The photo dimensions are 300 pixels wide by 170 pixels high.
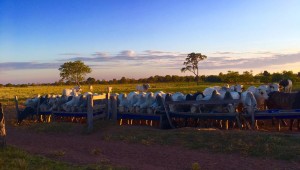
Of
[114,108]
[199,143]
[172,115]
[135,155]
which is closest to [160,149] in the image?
[135,155]

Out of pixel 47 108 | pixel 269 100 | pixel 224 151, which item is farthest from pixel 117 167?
pixel 47 108

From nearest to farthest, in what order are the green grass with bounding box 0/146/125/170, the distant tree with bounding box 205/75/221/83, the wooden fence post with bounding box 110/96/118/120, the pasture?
the green grass with bounding box 0/146/125/170
the pasture
the wooden fence post with bounding box 110/96/118/120
the distant tree with bounding box 205/75/221/83

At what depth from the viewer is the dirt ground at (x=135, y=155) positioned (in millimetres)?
10477

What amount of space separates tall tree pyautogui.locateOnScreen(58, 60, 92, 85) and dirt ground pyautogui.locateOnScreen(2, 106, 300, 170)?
58.6 meters

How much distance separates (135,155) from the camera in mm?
12102

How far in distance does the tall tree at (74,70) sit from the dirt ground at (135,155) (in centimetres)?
5860

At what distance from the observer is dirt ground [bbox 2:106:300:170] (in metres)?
10.5

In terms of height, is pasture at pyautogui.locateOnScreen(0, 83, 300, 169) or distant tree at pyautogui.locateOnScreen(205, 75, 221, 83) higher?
distant tree at pyautogui.locateOnScreen(205, 75, 221, 83)

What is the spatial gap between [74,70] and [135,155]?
6333 cm

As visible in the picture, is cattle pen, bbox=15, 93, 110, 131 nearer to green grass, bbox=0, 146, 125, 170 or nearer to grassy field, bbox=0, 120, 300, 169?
grassy field, bbox=0, 120, 300, 169

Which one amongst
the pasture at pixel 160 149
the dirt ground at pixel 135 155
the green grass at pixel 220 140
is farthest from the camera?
the green grass at pixel 220 140

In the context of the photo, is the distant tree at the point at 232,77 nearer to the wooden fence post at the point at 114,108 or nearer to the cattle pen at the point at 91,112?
the cattle pen at the point at 91,112

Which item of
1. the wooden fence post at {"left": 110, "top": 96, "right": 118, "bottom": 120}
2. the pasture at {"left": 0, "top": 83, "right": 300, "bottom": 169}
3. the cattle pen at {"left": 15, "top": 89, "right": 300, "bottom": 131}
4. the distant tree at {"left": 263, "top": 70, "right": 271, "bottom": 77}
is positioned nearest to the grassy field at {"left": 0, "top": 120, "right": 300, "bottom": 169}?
the pasture at {"left": 0, "top": 83, "right": 300, "bottom": 169}

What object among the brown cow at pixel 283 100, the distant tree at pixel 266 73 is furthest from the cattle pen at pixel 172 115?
the distant tree at pixel 266 73
